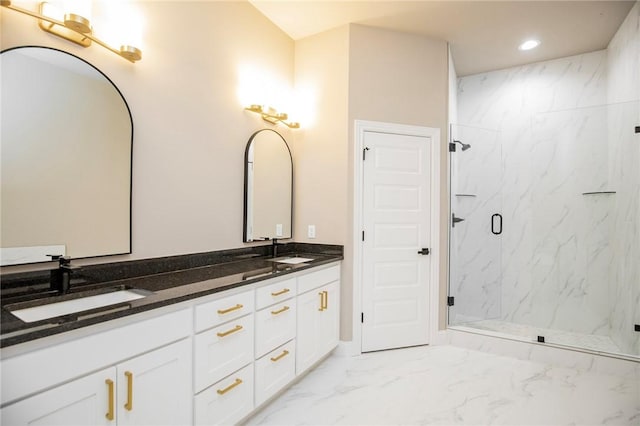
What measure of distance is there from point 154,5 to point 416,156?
7.79ft

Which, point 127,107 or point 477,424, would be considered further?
point 477,424

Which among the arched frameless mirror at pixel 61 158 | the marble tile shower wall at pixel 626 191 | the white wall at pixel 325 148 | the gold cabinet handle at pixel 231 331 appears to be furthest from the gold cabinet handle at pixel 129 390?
the marble tile shower wall at pixel 626 191

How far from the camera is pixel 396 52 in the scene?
316 cm

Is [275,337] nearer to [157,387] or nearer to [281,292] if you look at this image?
[281,292]

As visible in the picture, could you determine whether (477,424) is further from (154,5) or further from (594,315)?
(154,5)

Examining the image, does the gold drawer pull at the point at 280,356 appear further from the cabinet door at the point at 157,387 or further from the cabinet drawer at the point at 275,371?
the cabinet door at the point at 157,387

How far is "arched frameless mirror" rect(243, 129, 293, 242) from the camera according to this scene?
273 cm

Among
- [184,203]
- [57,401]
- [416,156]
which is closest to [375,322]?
[416,156]

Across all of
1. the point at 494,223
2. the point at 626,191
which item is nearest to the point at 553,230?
the point at 494,223

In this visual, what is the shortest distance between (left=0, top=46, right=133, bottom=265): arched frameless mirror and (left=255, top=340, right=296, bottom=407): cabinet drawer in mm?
1051

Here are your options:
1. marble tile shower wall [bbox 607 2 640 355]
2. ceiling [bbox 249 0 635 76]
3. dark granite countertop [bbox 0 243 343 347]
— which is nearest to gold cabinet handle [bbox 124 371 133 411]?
dark granite countertop [bbox 0 243 343 347]

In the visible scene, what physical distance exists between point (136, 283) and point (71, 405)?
0.70 metres

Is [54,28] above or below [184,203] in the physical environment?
above

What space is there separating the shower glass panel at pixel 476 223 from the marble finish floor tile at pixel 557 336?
0.45ft
